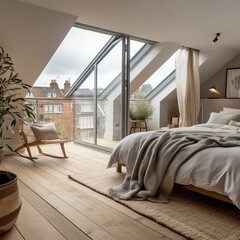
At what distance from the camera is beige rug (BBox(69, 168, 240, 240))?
77.9 inches

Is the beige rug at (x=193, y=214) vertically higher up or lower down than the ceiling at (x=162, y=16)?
lower down

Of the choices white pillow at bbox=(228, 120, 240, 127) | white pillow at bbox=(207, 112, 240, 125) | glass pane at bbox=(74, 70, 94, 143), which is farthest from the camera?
glass pane at bbox=(74, 70, 94, 143)

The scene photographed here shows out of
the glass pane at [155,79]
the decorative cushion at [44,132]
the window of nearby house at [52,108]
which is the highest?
the glass pane at [155,79]

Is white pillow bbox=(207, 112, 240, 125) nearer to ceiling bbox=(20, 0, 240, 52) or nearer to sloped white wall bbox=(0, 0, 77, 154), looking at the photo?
ceiling bbox=(20, 0, 240, 52)

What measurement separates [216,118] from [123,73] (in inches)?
75.4

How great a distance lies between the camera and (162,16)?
11.7 feet

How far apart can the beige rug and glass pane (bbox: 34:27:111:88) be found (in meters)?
3.11

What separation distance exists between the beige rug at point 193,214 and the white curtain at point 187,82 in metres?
2.83

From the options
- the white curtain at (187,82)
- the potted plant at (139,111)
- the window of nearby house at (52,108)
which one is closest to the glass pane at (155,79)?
the potted plant at (139,111)

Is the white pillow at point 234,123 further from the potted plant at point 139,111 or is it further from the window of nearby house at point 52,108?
the window of nearby house at point 52,108

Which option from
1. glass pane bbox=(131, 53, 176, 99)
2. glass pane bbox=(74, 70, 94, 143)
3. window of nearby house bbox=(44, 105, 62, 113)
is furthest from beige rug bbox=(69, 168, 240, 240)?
glass pane bbox=(131, 53, 176, 99)

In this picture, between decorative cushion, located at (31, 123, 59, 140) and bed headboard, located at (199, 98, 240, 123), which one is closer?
decorative cushion, located at (31, 123, 59, 140)

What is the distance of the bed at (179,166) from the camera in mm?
2262

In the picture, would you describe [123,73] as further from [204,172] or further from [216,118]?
[204,172]
